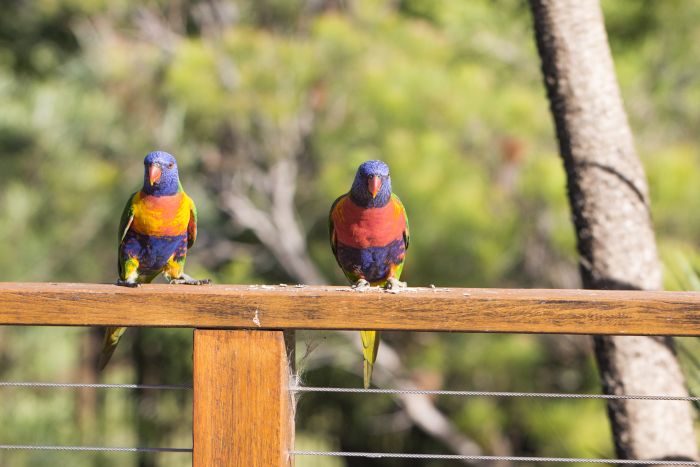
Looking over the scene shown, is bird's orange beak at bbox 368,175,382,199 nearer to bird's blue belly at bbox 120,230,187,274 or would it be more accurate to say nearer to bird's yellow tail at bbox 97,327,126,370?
bird's blue belly at bbox 120,230,187,274

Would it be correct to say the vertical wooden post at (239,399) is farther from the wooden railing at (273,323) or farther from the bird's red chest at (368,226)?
the bird's red chest at (368,226)

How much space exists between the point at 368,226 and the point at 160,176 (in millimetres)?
530

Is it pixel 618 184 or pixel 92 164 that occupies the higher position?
pixel 92 164

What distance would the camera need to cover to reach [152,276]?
94.7 inches

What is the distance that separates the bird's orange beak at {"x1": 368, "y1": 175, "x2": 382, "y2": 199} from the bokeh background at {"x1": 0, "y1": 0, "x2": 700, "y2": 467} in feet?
7.40

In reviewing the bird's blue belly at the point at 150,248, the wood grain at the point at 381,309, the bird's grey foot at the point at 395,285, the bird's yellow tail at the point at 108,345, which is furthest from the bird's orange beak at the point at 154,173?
the wood grain at the point at 381,309

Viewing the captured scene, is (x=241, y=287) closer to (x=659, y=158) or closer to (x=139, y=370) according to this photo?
(x=659, y=158)

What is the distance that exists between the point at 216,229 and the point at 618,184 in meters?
3.86

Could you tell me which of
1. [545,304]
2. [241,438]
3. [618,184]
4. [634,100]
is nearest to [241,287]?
[241,438]

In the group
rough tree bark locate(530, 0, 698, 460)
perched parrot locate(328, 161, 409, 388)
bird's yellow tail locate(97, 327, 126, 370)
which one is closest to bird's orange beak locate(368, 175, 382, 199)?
perched parrot locate(328, 161, 409, 388)

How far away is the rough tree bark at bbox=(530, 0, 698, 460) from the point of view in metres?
1.98

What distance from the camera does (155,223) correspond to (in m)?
2.17

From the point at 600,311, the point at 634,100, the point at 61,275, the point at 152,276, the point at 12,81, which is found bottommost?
the point at 600,311

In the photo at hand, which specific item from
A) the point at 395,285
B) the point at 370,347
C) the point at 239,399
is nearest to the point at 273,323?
the point at 239,399
